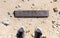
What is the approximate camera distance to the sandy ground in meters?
1.63

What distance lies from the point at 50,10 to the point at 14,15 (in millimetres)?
276

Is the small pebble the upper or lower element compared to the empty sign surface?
lower

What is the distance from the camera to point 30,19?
1.64 metres

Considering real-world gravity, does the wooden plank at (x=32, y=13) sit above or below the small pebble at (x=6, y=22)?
above

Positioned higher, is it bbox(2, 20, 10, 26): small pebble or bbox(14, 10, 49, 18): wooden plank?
bbox(14, 10, 49, 18): wooden plank

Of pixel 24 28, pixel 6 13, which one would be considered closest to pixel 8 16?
pixel 6 13

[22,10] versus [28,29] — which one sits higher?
[22,10]

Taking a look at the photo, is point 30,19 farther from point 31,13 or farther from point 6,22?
point 6,22

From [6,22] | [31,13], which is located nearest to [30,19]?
[31,13]

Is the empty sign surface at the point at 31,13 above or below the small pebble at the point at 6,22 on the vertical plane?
above

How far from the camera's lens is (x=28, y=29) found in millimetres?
1629

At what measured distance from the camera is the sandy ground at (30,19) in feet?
5.35

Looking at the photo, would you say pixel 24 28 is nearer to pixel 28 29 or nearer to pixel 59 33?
pixel 28 29

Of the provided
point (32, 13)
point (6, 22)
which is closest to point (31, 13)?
point (32, 13)
